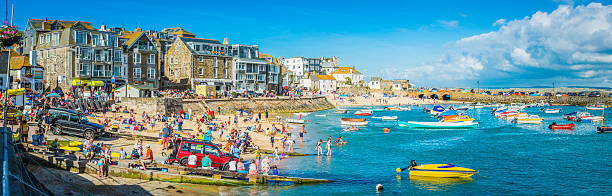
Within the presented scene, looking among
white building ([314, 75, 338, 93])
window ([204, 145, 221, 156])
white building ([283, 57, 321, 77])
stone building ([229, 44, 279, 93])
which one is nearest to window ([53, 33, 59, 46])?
stone building ([229, 44, 279, 93])

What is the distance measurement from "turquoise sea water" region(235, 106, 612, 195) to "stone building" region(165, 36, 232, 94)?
27.0m

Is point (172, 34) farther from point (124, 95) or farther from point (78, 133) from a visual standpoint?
point (78, 133)

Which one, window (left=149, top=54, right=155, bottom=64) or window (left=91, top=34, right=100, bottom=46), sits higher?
window (left=91, top=34, right=100, bottom=46)

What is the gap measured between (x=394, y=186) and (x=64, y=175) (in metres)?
16.3

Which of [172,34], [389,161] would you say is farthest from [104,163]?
[172,34]

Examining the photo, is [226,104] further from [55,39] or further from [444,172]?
[444,172]

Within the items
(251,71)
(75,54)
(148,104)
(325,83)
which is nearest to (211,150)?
(148,104)

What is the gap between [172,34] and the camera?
9512 cm

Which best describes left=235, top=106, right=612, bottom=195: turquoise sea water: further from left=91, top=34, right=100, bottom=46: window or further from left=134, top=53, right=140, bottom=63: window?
left=91, top=34, right=100, bottom=46: window

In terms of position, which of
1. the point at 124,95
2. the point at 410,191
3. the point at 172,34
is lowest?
the point at 410,191

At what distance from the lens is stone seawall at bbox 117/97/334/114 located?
164ft

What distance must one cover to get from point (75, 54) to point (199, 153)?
42.9 metres

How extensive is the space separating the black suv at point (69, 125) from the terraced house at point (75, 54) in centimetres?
2828

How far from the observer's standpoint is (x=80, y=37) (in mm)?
56656
